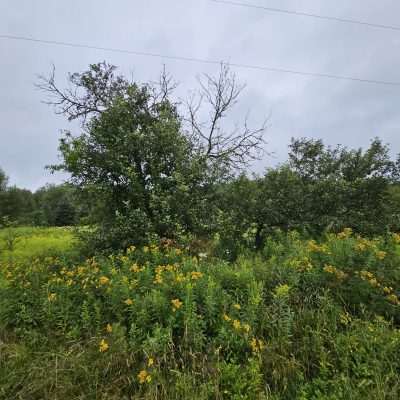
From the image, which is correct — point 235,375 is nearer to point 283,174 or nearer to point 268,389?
point 268,389

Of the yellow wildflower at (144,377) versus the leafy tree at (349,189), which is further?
the leafy tree at (349,189)

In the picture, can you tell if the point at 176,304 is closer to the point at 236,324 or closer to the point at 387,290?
the point at 236,324

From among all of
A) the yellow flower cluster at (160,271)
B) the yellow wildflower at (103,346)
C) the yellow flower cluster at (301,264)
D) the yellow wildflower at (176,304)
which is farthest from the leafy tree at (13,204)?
the yellow flower cluster at (301,264)

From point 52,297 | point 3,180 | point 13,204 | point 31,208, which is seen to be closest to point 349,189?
point 52,297

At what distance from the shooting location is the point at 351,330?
7.36ft

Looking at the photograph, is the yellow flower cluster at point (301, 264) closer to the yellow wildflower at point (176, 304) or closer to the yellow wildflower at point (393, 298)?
the yellow wildflower at point (393, 298)

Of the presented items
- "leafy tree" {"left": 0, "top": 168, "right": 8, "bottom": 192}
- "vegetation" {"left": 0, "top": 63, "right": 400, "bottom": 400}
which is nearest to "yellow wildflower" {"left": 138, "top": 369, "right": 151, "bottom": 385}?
"vegetation" {"left": 0, "top": 63, "right": 400, "bottom": 400}

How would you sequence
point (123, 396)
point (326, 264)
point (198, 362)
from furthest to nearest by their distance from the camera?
point (326, 264) < point (198, 362) < point (123, 396)

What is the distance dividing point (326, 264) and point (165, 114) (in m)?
3.96

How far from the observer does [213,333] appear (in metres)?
2.19

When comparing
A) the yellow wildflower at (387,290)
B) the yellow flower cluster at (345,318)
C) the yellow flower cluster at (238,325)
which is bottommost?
the yellow flower cluster at (345,318)

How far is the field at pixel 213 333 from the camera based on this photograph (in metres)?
1.84

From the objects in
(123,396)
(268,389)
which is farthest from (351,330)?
(123,396)

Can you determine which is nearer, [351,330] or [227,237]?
[351,330]
